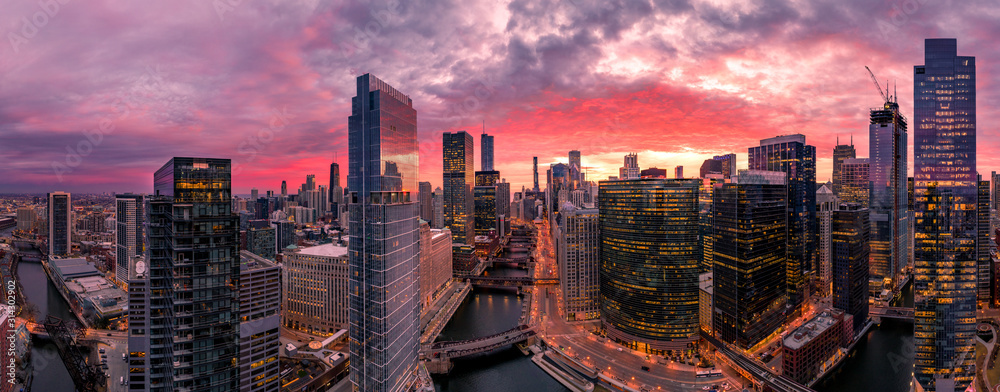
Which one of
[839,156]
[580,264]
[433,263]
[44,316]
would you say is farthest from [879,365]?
[44,316]

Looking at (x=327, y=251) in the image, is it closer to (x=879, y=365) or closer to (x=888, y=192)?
(x=879, y=365)

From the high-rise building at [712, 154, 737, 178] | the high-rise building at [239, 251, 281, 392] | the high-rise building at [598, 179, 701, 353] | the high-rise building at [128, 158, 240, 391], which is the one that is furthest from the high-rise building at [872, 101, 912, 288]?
the high-rise building at [128, 158, 240, 391]

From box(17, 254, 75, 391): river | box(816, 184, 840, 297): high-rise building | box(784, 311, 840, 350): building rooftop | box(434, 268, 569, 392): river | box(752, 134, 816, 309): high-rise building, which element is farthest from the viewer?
box(816, 184, 840, 297): high-rise building

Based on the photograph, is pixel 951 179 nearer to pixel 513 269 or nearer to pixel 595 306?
pixel 595 306

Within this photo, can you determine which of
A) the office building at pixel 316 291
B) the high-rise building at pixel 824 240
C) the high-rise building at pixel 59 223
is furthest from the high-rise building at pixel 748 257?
the high-rise building at pixel 59 223

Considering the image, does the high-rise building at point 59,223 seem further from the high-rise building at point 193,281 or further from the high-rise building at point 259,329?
the high-rise building at point 193,281

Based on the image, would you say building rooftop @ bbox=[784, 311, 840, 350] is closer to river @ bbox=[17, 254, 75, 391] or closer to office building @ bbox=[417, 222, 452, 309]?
office building @ bbox=[417, 222, 452, 309]
